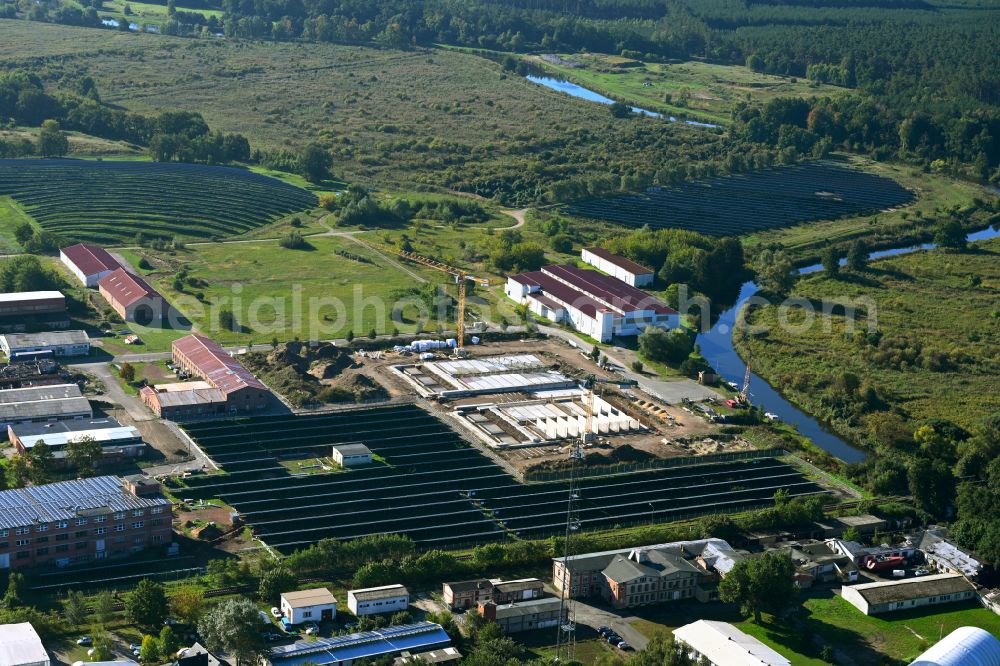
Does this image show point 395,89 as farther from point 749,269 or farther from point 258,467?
point 258,467

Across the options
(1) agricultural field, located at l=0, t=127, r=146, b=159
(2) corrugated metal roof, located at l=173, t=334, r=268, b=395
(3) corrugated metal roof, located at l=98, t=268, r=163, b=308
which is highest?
(1) agricultural field, located at l=0, t=127, r=146, b=159

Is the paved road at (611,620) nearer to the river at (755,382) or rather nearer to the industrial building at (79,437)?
the river at (755,382)

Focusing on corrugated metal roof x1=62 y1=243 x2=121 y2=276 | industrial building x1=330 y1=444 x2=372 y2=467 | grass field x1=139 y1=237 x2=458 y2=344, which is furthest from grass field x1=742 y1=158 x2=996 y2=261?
industrial building x1=330 y1=444 x2=372 y2=467

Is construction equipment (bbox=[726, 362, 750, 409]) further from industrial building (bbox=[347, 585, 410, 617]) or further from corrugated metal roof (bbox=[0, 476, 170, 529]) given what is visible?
corrugated metal roof (bbox=[0, 476, 170, 529])

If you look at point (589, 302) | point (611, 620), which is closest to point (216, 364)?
point (589, 302)

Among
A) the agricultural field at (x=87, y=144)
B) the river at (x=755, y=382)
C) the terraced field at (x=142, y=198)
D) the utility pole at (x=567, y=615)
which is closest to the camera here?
the utility pole at (x=567, y=615)

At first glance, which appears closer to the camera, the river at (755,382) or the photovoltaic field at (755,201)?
the river at (755,382)

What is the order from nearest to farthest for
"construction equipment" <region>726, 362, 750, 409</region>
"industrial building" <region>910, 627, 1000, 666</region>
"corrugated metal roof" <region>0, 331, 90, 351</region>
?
"industrial building" <region>910, 627, 1000, 666</region>
"construction equipment" <region>726, 362, 750, 409</region>
"corrugated metal roof" <region>0, 331, 90, 351</region>

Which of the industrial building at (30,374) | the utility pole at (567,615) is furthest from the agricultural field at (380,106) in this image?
the utility pole at (567,615)
